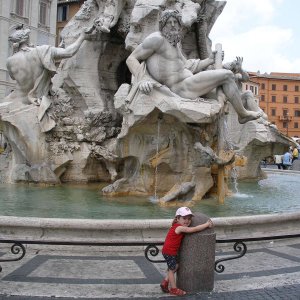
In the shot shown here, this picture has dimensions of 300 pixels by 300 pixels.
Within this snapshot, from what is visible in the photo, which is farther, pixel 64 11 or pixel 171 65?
pixel 64 11

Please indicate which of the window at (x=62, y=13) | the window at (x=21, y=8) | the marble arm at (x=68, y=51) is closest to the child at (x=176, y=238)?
the marble arm at (x=68, y=51)

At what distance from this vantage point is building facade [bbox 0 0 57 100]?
1382 inches

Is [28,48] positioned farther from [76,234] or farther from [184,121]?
[76,234]

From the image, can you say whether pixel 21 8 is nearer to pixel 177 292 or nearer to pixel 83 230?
pixel 83 230

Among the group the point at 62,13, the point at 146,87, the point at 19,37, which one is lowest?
the point at 146,87

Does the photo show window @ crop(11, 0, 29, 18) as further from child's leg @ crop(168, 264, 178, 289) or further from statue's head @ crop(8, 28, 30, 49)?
child's leg @ crop(168, 264, 178, 289)

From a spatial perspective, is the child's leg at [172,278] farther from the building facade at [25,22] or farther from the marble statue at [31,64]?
the building facade at [25,22]

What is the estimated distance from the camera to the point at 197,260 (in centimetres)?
420

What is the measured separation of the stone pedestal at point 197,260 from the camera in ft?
13.7

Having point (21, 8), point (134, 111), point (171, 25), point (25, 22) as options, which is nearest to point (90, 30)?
point (171, 25)

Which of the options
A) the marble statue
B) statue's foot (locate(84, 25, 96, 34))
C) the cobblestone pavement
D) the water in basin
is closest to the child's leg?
the cobblestone pavement

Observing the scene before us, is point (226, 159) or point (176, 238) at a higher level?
point (226, 159)

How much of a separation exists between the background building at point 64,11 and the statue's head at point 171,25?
34.1 metres

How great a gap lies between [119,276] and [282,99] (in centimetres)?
7477
